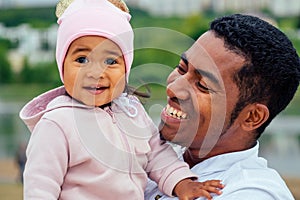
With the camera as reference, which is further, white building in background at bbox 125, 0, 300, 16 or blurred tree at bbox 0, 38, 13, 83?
white building in background at bbox 125, 0, 300, 16

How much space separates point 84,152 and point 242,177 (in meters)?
0.25

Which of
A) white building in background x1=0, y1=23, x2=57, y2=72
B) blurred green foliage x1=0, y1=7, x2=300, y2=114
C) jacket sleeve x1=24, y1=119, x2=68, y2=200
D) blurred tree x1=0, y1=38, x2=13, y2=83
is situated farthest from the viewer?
blurred tree x1=0, y1=38, x2=13, y2=83

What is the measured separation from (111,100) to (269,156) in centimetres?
995

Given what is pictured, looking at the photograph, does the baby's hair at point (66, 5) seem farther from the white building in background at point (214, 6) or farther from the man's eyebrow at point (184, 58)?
the white building in background at point (214, 6)

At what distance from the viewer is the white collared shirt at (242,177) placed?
1047 millimetres

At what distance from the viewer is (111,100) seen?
1089 mm

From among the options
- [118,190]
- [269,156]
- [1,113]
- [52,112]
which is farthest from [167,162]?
[1,113]

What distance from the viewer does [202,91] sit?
112cm

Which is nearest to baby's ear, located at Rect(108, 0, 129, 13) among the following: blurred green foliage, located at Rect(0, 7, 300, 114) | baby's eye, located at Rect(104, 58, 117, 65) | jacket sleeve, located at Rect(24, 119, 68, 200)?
baby's eye, located at Rect(104, 58, 117, 65)

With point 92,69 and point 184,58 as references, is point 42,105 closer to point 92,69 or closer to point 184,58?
point 92,69

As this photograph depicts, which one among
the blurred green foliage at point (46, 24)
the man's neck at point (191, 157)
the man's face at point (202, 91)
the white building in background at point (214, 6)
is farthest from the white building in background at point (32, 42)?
the man's face at point (202, 91)

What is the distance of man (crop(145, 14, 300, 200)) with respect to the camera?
1.09 metres

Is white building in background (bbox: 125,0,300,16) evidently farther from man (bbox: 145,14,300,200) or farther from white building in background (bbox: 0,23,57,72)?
man (bbox: 145,14,300,200)

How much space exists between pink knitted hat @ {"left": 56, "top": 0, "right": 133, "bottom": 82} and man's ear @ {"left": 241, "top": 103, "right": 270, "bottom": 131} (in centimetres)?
21
